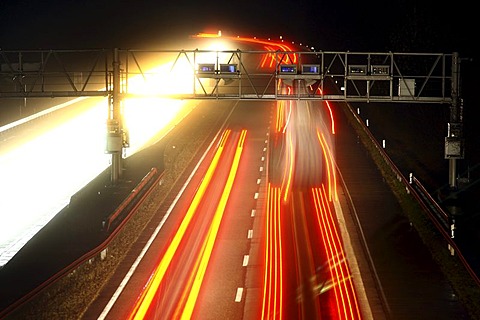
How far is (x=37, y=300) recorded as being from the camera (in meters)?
20.1

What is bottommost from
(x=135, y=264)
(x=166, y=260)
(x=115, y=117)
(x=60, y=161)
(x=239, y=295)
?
(x=239, y=295)

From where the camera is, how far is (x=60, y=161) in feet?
148

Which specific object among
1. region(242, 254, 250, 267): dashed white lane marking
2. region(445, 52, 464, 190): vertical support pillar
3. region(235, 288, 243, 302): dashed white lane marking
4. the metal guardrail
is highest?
region(445, 52, 464, 190): vertical support pillar

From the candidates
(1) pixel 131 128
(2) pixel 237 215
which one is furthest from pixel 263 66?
(2) pixel 237 215

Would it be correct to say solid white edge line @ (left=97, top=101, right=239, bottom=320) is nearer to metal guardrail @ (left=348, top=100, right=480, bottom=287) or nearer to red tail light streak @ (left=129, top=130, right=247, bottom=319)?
red tail light streak @ (left=129, top=130, right=247, bottom=319)

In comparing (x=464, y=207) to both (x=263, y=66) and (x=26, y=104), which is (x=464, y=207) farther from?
(x=263, y=66)

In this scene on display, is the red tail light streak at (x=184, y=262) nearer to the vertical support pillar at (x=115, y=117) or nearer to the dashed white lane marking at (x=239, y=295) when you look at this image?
the dashed white lane marking at (x=239, y=295)

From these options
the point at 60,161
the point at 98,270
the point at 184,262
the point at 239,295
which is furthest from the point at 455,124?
the point at 60,161

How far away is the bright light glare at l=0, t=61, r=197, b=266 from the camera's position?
3422 centimetres

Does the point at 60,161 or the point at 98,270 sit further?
the point at 60,161

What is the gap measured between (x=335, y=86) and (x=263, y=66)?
15883mm

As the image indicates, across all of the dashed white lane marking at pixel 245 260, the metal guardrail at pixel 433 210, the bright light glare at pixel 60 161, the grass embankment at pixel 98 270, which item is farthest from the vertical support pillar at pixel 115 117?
the metal guardrail at pixel 433 210

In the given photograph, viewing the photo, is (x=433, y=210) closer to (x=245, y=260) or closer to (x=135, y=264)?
(x=245, y=260)

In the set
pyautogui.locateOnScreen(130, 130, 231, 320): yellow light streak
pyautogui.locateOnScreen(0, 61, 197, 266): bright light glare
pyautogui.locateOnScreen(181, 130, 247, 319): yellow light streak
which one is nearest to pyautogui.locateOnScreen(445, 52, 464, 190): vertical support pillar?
pyautogui.locateOnScreen(181, 130, 247, 319): yellow light streak
